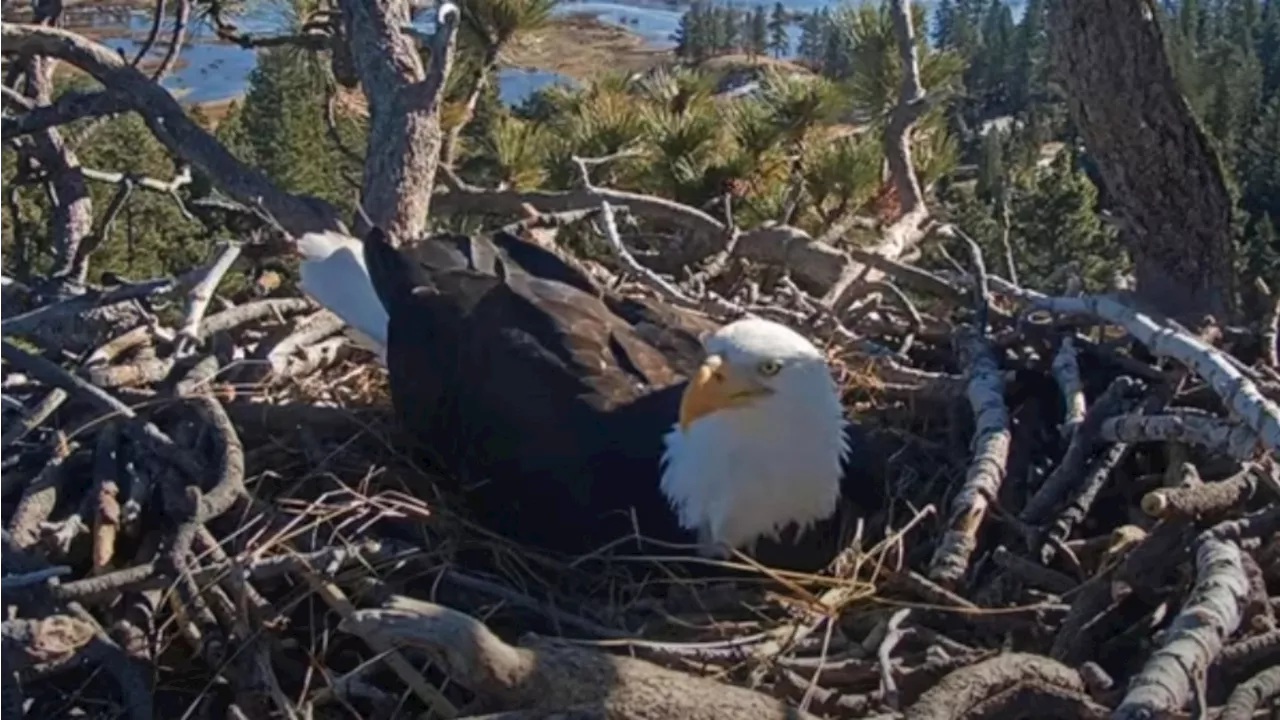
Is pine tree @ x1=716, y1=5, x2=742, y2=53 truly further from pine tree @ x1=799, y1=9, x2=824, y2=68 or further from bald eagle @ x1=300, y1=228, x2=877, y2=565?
bald eagle @ x1=300, y1=228, x2=877, y2=565

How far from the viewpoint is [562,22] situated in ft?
18.7

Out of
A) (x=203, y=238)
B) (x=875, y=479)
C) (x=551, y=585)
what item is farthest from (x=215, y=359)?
(x=203, y=238)

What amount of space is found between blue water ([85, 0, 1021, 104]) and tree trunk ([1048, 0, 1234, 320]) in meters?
2.07

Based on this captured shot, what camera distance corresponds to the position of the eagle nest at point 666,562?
2.13 m

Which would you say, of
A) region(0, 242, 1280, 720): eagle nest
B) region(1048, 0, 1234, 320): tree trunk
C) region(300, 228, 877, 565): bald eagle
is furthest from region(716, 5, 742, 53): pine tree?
region(0, 242, 1280, 720): eagle nest

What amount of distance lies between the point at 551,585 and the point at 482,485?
323 millimetres

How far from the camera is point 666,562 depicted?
2.90 m

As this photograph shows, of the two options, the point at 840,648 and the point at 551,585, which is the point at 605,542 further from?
the point at 840,648

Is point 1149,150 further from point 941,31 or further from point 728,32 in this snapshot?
point 728,32

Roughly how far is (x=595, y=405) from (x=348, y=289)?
95 cm

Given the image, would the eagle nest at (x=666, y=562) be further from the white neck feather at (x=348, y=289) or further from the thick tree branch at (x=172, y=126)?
the thick tree branch at (x=172, y=126)

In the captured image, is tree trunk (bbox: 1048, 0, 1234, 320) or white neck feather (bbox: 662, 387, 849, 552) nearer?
white neck feather (bbox: 662, 387, 849, 552)

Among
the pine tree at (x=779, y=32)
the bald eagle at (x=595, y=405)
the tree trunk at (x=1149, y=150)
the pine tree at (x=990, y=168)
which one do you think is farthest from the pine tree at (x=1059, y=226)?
the pine tree at (x=779, y=32)

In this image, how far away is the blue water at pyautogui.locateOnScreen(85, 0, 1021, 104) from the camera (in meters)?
5.34
